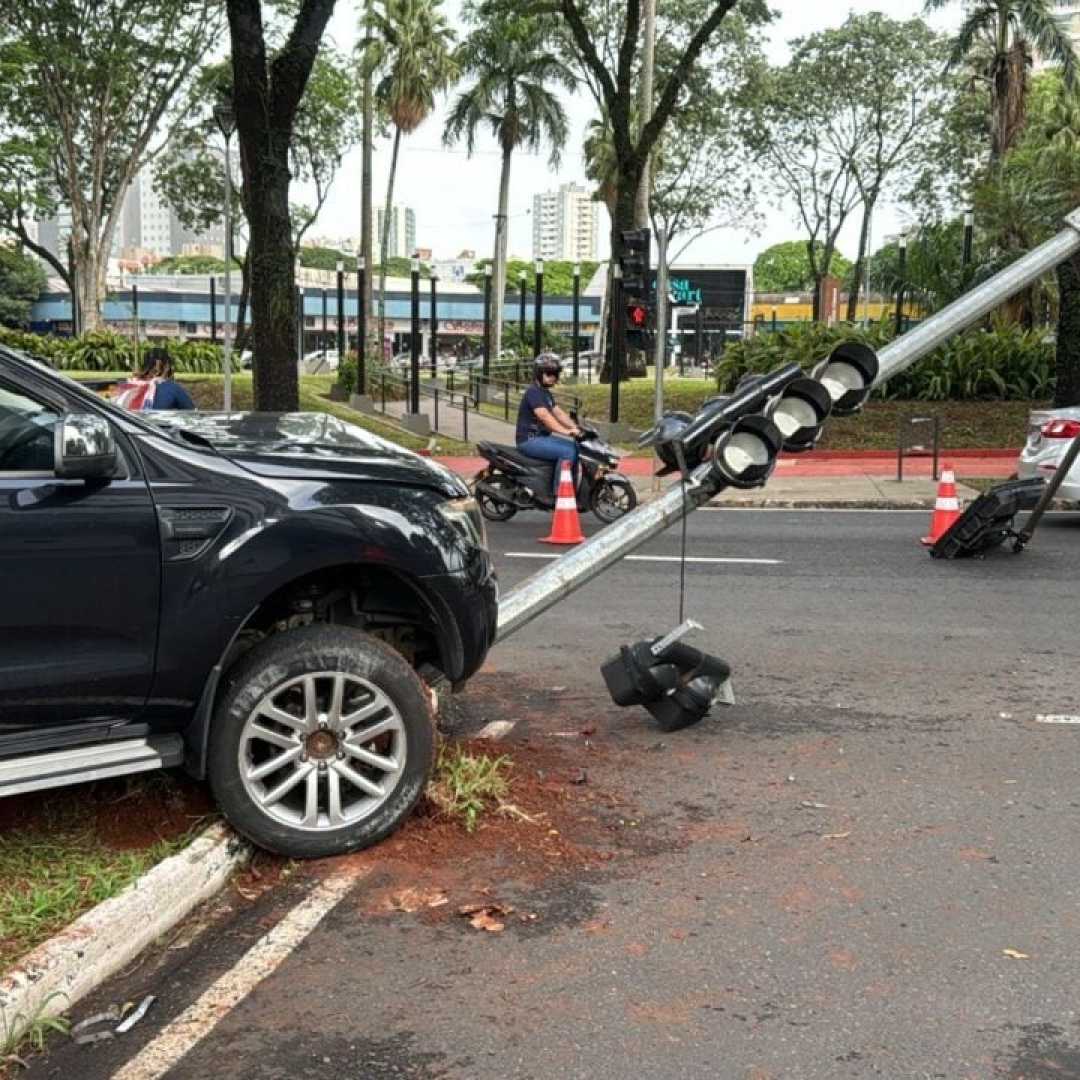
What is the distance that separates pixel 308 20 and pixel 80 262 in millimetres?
24072

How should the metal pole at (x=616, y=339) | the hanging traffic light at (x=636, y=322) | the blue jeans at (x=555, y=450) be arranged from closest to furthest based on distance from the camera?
the blue jeans at (x=555, y=450) < the hanging traffic light at (x=636, y=322) < the metal pole at (x=616, y=339)

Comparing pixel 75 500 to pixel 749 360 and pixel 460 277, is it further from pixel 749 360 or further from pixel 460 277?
pixel 460 277

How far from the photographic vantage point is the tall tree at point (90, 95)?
29.9 m

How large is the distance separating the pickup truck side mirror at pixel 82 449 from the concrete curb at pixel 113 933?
4.05 feet

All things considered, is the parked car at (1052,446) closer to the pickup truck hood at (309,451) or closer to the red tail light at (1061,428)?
the red tail light at (1061,428)

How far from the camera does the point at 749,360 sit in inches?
957

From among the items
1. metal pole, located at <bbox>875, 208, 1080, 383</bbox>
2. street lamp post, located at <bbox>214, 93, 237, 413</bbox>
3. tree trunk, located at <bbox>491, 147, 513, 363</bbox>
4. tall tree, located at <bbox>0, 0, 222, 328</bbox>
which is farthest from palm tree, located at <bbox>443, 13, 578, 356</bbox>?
metal pole, located at <bbox>875, 208, 1080, 383</bbox>

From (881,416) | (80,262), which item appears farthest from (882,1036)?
(80,262)

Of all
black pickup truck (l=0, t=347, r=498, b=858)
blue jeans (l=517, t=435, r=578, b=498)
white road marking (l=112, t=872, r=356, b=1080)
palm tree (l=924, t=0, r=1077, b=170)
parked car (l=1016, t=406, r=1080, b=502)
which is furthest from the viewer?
palm tree (l=924, t=0, r=1077, b=170)

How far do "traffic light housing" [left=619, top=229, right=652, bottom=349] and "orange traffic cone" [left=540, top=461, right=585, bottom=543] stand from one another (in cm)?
616

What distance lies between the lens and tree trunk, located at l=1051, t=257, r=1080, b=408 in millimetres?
18516

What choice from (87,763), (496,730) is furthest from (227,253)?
(87,763)

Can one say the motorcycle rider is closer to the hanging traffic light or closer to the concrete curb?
the hanging traffic light

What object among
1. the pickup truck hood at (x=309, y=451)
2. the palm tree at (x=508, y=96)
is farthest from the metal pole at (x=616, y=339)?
the palm tree at (x=508, y=96)
